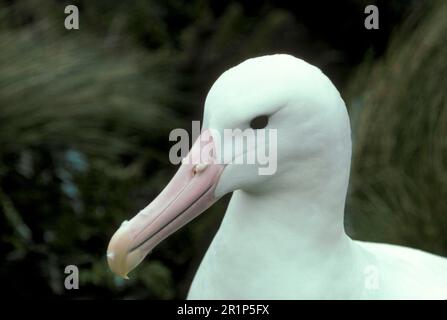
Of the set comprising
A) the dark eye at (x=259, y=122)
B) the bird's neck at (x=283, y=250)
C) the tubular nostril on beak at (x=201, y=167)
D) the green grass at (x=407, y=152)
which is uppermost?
the green grass at (x=407, y=152)

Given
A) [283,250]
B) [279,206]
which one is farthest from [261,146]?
[283,250]

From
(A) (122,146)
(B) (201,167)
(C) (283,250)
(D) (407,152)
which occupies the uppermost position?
(A) (122,146)

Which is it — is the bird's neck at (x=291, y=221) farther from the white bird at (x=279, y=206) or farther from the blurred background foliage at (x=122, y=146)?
the blurred background foliage at (x=122, y=146)

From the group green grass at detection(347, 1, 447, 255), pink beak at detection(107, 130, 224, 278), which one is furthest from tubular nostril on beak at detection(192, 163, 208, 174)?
green grass at detection(347, 1, 447, 255)

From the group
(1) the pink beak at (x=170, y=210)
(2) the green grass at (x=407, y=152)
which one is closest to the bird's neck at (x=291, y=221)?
(1) the pink beak at (x=170, y=210)

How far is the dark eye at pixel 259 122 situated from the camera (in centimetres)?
261

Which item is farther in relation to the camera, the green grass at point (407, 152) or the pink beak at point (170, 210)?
the green grass at point (407, 152)

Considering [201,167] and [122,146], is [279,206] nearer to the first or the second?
[201,167]

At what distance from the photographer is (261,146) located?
2.62 metres

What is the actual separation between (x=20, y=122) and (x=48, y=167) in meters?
0.23

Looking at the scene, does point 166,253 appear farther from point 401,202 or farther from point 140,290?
point 401,202

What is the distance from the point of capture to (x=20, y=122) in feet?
14.0

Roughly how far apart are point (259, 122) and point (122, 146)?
2.02 meters
